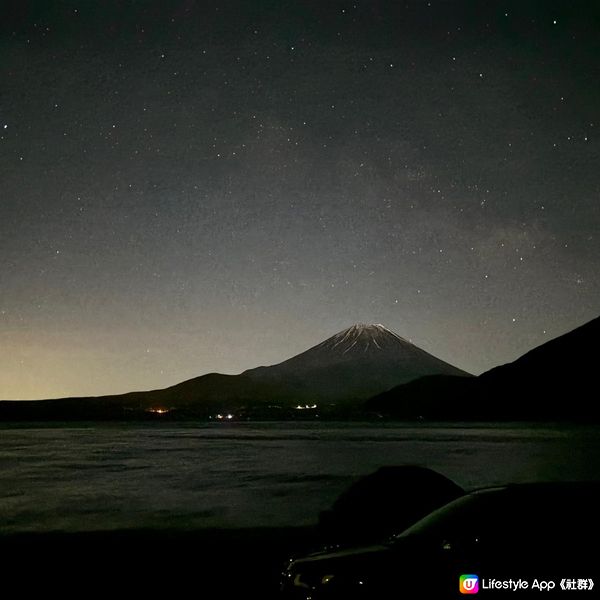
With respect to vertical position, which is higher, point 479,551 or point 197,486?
point 479,551

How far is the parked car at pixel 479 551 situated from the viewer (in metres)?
6.28

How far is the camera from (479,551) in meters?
6.39

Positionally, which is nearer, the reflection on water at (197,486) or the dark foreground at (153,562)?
the dark foreground at (153,562)

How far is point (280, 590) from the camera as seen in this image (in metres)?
7.27

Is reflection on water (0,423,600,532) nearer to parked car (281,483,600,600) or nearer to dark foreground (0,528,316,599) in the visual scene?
dark foreground (0,528,316,599)

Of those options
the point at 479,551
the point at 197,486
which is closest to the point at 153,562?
the point at 479,551

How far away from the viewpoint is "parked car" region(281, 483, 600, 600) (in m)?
6.28

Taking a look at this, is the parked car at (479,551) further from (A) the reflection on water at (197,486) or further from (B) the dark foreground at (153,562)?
(A) the reflection on water at (197,486)

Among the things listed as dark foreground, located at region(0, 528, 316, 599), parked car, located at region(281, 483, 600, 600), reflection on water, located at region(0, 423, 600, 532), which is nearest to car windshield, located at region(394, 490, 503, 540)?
parked car, located at region(281, 483, 600, 600)

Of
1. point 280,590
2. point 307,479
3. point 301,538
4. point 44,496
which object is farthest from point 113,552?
point 307,479

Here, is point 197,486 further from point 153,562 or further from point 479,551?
point 479,551

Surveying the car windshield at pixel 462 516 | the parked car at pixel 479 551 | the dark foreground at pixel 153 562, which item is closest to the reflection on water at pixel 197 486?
the dark foreground at pixel 153 562

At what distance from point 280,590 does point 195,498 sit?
20017 mm

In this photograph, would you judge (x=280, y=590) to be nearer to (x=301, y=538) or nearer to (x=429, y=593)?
(x=429, y=593)
